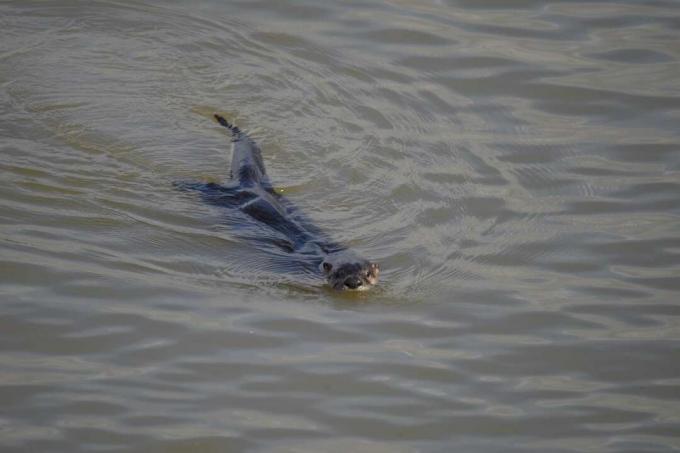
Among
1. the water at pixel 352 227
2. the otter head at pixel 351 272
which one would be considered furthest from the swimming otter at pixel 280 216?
the water at pixel 352 227

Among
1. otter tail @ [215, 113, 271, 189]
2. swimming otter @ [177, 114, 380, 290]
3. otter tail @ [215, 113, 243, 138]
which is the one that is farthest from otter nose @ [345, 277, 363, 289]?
otter tail @ [215, 113, 243, 138]

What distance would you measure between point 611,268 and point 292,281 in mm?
2024

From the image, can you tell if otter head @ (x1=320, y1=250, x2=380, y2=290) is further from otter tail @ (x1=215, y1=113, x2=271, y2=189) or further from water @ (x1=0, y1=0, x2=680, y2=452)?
otter tail @ (x1=215, y1=113, x2=271, y2=189)

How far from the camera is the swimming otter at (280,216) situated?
6.39 m

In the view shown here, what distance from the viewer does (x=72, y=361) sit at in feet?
17.6

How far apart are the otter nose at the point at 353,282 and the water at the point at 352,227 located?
0.09m

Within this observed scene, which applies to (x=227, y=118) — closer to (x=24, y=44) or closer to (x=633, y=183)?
(x=24, y=44)

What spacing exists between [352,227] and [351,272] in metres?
0.94

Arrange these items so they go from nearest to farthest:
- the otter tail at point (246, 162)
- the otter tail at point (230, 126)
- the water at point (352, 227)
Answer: the water at point (352, 227) → the otter tail at point (246, 162) → the otter tail at point (230, 126)

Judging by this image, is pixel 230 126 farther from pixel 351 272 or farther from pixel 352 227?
pixel 351 272

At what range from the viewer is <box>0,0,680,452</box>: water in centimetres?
517

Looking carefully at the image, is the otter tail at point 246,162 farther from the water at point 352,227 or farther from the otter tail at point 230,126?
the water at point 352,227

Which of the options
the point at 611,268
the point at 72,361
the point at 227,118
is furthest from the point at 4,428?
the point at 227,118

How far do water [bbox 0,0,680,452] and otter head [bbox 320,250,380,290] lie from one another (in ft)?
0.34
